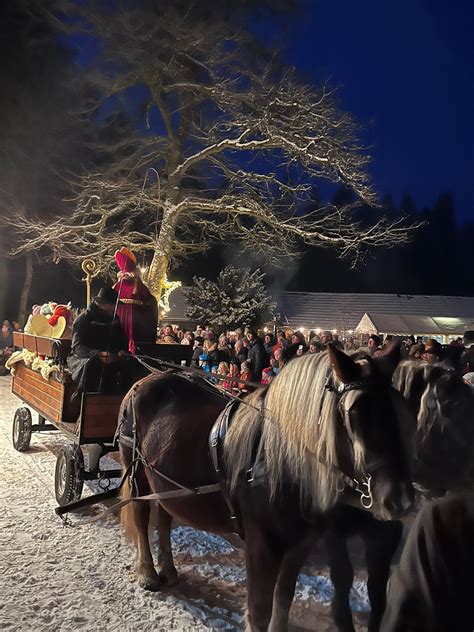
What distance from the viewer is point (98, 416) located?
5.53 meters

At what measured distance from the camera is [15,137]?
848 inches

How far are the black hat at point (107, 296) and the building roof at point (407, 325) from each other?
18674 millimetres

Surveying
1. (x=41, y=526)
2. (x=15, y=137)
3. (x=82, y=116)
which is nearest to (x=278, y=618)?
(x=41, y=526)

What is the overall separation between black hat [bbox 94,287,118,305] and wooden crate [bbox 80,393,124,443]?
1.06 meters

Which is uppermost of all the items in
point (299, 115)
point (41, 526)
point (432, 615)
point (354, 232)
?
point (299, 115)

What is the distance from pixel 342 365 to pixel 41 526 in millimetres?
4156

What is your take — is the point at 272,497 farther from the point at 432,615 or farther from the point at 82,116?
the point at 82,116

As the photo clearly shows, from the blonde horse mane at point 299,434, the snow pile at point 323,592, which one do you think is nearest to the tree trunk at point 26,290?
the snow pile at point 323,592

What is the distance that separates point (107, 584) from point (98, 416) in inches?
74.1

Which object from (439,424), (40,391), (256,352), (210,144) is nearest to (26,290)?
(210,144)

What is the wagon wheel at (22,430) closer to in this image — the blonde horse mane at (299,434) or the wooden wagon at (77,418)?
the wooden wagon at (77,418)

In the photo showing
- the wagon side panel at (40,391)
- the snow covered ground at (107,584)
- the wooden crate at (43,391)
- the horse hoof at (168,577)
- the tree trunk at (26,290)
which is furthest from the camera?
the tree trunk at (26,290)

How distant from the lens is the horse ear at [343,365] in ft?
8.18

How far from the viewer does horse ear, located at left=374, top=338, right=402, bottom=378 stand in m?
2.58
